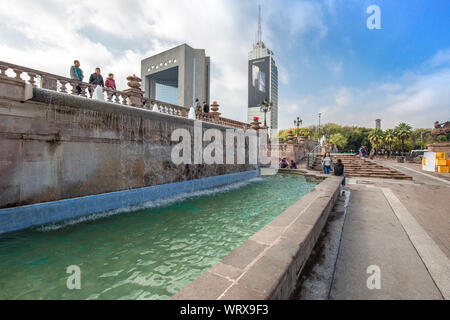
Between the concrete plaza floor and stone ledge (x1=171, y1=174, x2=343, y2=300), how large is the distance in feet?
1.05

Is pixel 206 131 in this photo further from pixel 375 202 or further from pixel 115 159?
pixel 375 202

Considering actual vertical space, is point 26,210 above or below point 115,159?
below

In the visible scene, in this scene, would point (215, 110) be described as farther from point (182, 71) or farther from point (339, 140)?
point (339, 140)

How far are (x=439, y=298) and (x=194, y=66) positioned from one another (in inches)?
1154

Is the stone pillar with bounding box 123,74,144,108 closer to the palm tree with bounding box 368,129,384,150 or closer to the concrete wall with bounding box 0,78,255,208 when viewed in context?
the concrete wall with bounding box 0,78,255,208

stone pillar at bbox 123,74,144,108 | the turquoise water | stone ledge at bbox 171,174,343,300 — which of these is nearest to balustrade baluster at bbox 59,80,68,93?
stone pillar at bbox 123,74,144,108

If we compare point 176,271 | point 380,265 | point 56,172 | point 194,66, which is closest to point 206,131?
point 56,172

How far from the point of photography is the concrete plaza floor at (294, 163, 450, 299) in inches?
86.1

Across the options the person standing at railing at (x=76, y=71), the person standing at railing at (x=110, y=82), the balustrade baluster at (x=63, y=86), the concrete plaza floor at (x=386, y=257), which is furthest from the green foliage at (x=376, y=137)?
the balustrade baluster at (x=63, y=86)

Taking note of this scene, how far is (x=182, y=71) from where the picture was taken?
2547 centimetres

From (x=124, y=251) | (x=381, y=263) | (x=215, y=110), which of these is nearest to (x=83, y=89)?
(x=124, y=251)

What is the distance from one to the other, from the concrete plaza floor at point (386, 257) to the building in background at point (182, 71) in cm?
2452

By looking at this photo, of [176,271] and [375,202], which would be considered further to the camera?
[375,202]

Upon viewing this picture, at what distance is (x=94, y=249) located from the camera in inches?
151
